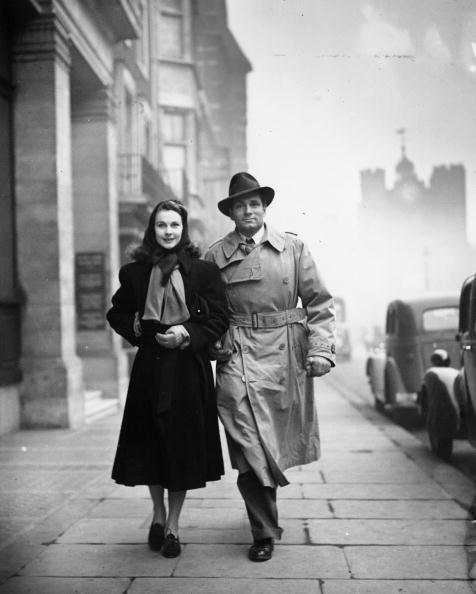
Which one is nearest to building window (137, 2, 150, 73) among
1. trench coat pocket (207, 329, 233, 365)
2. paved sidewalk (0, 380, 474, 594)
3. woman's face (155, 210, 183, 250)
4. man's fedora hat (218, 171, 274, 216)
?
paved sidewalk (0, 380, 474, 594)

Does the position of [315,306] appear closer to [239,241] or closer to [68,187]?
[239,241]

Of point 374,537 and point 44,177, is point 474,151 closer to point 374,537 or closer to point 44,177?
point 374,537

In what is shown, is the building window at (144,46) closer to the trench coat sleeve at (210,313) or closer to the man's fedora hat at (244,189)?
the man's fedora hat at (244,189)

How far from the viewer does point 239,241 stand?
178 inches

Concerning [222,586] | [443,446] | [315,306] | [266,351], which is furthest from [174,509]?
[443,446]

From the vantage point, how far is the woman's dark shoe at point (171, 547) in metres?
4.13

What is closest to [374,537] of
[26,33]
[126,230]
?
[26,33]

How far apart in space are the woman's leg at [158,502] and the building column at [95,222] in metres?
7.98

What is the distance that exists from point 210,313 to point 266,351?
1.30 feet

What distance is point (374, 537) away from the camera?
14.6 ft

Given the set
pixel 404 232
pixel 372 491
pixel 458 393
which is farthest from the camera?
pixel 404 232

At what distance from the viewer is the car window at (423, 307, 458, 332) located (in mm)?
9992

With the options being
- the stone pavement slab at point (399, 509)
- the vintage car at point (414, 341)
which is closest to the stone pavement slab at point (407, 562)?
the stone pavement slab at point (399, 509)

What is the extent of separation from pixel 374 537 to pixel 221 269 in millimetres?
1805
